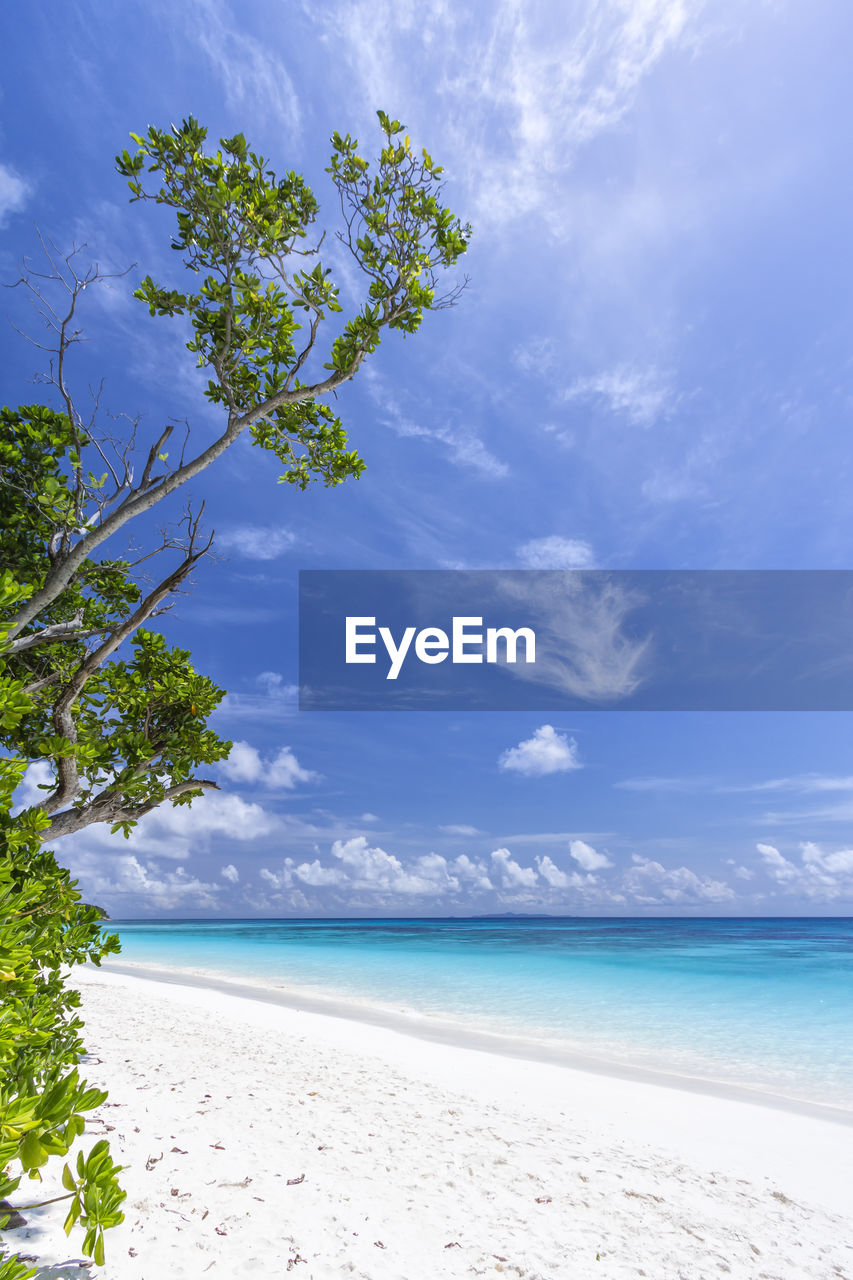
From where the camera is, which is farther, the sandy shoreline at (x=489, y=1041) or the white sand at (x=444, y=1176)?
the sandy shoreline at (x=489, y=1041)

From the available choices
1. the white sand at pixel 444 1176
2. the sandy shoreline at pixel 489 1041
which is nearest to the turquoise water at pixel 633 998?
the sandy shoreline at pixel 489 1041

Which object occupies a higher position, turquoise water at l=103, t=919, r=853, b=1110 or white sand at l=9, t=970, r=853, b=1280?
white sand at l=9, t=970, r=853, b=1280

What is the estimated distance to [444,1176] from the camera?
5047 mm

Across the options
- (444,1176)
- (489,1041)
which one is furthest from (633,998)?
(444,1176)

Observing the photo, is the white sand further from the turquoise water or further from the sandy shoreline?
the turquoise water

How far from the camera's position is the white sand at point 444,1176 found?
12.7 feet

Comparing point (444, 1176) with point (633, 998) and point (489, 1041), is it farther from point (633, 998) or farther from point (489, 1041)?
point (633, 998)

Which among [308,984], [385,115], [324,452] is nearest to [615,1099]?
[324,452]

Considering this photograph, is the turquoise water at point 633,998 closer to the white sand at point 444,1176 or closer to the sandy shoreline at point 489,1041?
the sandy shoreline at point 489,1041

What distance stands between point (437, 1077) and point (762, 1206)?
14.9 ft

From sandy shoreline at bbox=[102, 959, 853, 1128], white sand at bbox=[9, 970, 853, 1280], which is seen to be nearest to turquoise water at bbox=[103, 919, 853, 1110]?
sandy shoreline at bbox=[102, 959, 853, 1128]

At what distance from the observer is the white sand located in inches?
152

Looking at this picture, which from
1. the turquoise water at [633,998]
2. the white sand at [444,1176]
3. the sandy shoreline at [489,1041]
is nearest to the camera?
the white sand at [444,1176]

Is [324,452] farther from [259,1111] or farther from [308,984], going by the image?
[308,984]
